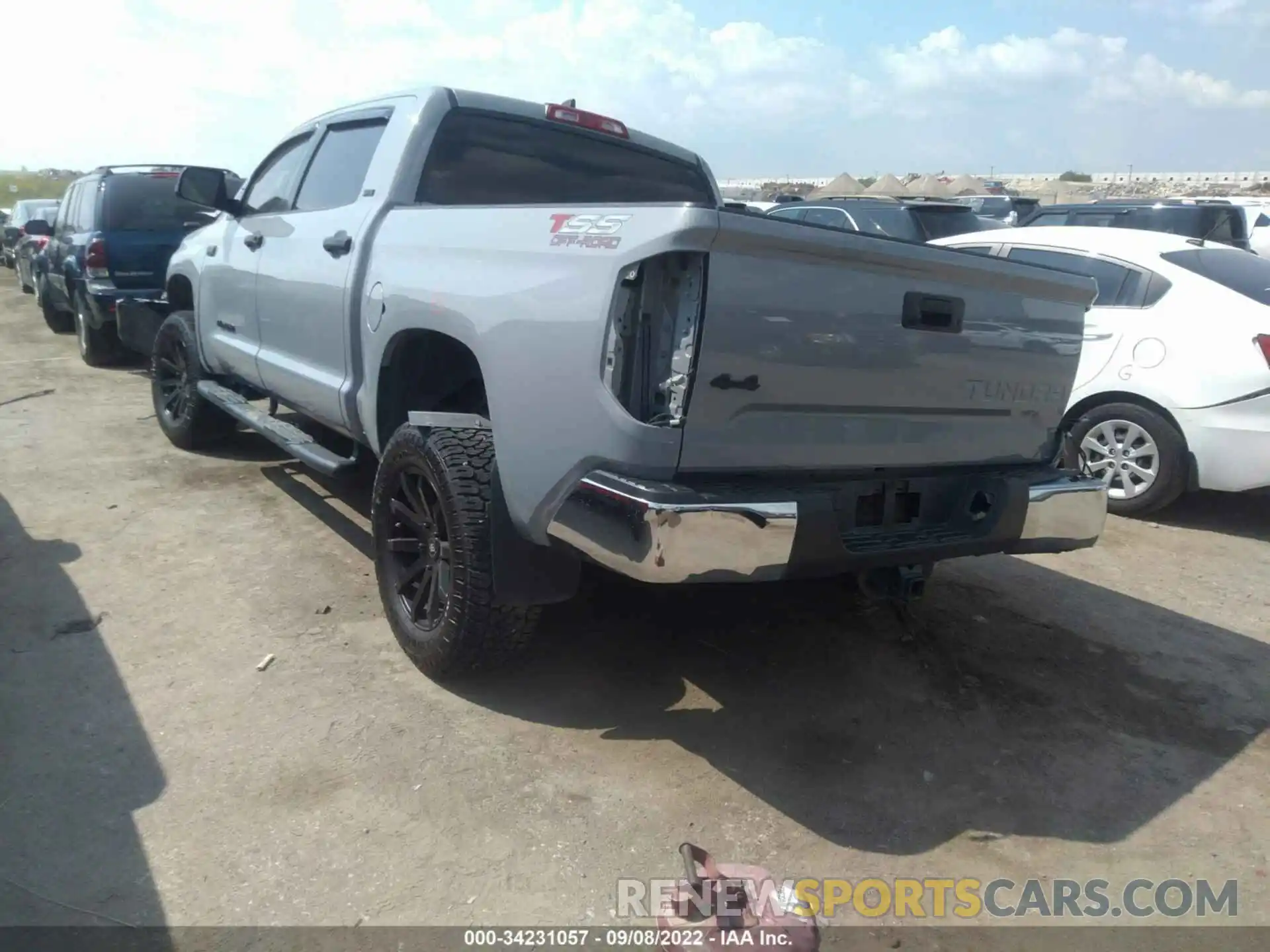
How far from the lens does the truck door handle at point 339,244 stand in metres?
4.07

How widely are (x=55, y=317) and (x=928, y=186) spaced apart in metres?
27.2

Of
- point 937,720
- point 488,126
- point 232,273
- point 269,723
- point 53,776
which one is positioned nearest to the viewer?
point 53,776

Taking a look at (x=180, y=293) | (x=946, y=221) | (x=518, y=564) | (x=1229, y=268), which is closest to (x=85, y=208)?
(x=180, y=293)

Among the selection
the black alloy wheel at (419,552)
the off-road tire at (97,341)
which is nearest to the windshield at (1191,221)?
the black alloy wheel at (419,552)

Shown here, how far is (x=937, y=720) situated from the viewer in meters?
3.51

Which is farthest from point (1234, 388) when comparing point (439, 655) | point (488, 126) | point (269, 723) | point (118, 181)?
point (118, 181)

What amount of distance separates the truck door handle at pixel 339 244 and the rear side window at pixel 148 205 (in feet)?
20.7

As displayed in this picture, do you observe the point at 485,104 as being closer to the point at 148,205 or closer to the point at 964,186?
the point at 148,205

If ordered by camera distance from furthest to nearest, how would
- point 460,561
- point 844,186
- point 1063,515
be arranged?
point 844,186
point 1063,515
point 460,561

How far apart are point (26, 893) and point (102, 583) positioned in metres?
2.12

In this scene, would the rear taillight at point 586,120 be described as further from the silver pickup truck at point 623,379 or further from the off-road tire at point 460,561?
the off-road tire at point 460,561

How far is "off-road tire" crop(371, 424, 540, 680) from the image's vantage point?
320 cm

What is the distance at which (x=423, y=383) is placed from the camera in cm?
390

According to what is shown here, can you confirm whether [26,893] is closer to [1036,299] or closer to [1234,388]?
[1036,299]
